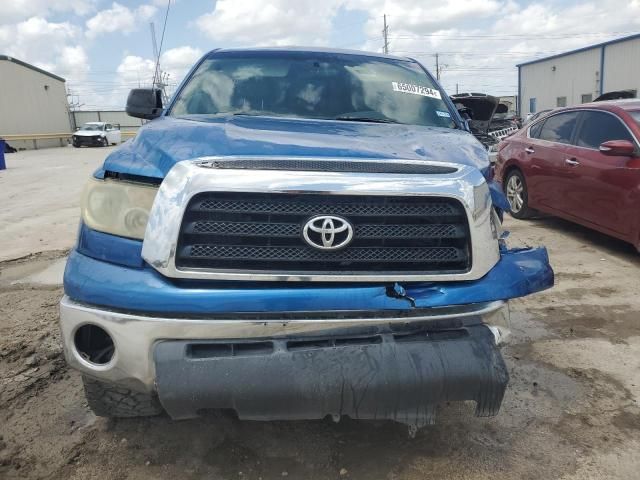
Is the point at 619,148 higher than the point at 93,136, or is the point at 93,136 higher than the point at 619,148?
the point at 619,148

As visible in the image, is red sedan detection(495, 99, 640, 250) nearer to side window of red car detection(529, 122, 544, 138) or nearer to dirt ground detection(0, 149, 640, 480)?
side window of red car detection(529, 122, 544, 138)

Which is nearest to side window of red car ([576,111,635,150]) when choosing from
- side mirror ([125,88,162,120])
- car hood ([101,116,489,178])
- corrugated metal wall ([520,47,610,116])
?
car hood ([101,116,489,178])

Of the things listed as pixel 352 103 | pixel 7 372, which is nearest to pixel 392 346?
pixel 352 103

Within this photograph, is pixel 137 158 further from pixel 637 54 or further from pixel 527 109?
pixel 527 109

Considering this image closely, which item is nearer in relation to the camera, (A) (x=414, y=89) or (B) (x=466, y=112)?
(A) (x=414, y=89)

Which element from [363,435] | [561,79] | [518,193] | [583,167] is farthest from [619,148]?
[561,79]

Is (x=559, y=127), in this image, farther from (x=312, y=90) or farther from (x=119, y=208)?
(x=119, y=208)

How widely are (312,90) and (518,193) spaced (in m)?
4.92

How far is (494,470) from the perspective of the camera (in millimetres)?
2375

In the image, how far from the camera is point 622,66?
29156 millimetres

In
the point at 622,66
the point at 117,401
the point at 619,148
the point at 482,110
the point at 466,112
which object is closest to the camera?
the point at 117,401

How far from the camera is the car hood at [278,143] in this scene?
86.6 inches

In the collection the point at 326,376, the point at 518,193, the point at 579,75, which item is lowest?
the point at 518,193

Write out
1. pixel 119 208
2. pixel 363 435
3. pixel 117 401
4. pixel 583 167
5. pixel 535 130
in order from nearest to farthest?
pixel 119 208 → pixel 117 401 → pixel 363 435 → pixel 583 167 → pixel 535 130
